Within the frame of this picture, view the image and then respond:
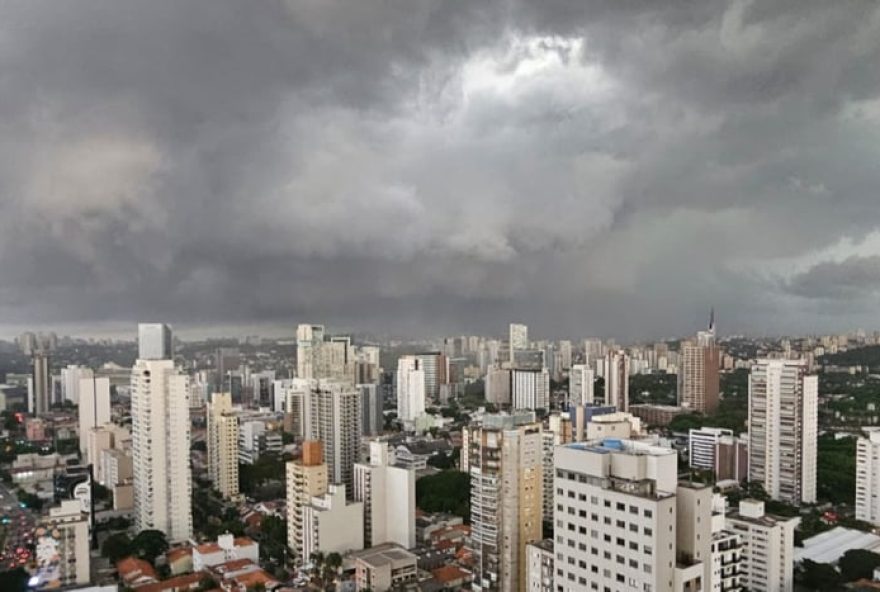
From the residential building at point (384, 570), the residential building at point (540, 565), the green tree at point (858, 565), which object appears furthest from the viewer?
the green tree at point (858, 565)

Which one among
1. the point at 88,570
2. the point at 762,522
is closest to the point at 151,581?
the point at 88,570

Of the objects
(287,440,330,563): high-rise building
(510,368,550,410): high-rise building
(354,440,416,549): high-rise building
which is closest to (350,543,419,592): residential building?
(354,440,416,549): high-rise building

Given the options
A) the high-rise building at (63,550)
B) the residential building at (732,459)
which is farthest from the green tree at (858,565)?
the high-rise building at (63,550)

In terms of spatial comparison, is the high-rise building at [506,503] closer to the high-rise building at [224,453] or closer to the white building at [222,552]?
the white building at [222,552]

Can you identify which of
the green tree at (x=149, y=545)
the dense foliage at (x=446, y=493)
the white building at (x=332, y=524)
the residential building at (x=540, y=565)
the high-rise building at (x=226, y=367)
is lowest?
the dense foliage at (x=446, y=493)

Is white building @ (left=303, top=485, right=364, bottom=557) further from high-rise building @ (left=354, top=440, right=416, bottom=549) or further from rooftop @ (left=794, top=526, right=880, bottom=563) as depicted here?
rooftop @ (left=794, top=526, right=880, bottom=563)
